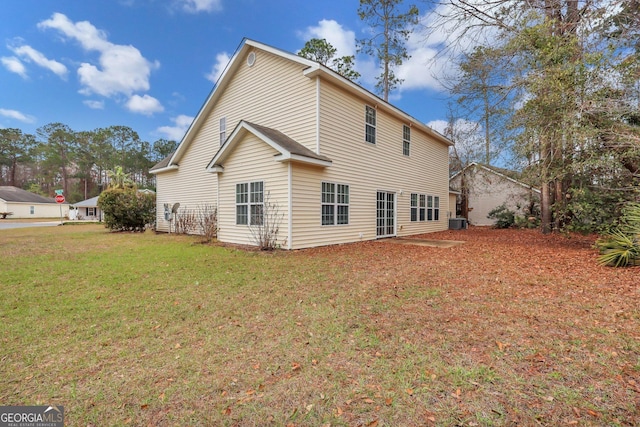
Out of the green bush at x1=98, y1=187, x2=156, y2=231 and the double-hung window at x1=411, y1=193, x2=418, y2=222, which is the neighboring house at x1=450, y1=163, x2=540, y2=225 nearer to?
the double-hung window at x1=411, y1=193, x2=418, y2=222

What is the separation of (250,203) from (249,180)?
2.78ft

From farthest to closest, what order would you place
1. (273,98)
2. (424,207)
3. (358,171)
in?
1. (424,207)
2. (358,171)
3. (273,98)

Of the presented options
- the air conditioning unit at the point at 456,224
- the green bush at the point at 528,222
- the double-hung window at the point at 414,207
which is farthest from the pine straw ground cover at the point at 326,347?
the green bush at the point at 528,222

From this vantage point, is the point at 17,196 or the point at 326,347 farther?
the point at 17,196

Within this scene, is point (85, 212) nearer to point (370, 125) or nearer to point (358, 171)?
point (358, 171)

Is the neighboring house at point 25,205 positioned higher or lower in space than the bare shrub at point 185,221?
higher

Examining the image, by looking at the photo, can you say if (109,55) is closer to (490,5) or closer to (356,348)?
(490,5)

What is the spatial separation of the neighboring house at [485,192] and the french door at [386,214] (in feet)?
37.3

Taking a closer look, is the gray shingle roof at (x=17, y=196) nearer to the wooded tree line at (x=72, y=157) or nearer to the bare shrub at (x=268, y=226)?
the wooded tree line at (x=72, y=157)

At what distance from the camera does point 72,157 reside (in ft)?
151

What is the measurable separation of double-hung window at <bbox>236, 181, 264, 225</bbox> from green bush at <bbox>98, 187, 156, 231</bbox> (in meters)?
9.49

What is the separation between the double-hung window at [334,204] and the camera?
414 inches

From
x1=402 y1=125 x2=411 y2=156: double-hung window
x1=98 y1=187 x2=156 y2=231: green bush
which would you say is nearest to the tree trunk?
x1=402 y1=125 x2=411 y2=156: double-hung window

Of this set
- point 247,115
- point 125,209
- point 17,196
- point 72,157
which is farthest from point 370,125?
point 72,157
